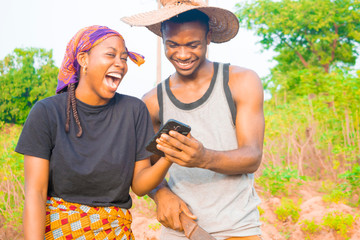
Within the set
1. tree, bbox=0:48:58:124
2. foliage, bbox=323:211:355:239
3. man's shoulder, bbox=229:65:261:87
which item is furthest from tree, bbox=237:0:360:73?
man's shoulder, bbox=229:65:261:87

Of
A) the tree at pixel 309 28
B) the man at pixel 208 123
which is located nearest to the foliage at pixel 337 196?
the man at pixel 208 123

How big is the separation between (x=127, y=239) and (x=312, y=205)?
12.0 ft

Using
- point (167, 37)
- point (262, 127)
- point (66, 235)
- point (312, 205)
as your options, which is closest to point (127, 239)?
point (66, 235)

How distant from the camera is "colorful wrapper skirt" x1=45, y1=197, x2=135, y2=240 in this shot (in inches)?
76.2

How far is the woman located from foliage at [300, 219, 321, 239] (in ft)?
9.90

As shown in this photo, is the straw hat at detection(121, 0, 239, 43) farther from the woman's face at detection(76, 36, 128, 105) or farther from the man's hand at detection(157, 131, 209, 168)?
the man's hand at detection(157, 131, 209, 168)

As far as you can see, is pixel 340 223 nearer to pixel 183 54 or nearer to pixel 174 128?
pixel 183 54

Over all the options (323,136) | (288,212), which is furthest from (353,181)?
(323,136)

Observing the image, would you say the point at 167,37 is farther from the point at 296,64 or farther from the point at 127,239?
the point at 296,64

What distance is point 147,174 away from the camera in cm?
204

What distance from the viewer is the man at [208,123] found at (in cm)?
210

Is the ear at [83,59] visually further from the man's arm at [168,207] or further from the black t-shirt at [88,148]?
the man's arm at [168,207]

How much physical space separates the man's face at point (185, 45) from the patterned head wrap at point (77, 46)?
0.85 feet

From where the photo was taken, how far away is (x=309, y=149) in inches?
294
